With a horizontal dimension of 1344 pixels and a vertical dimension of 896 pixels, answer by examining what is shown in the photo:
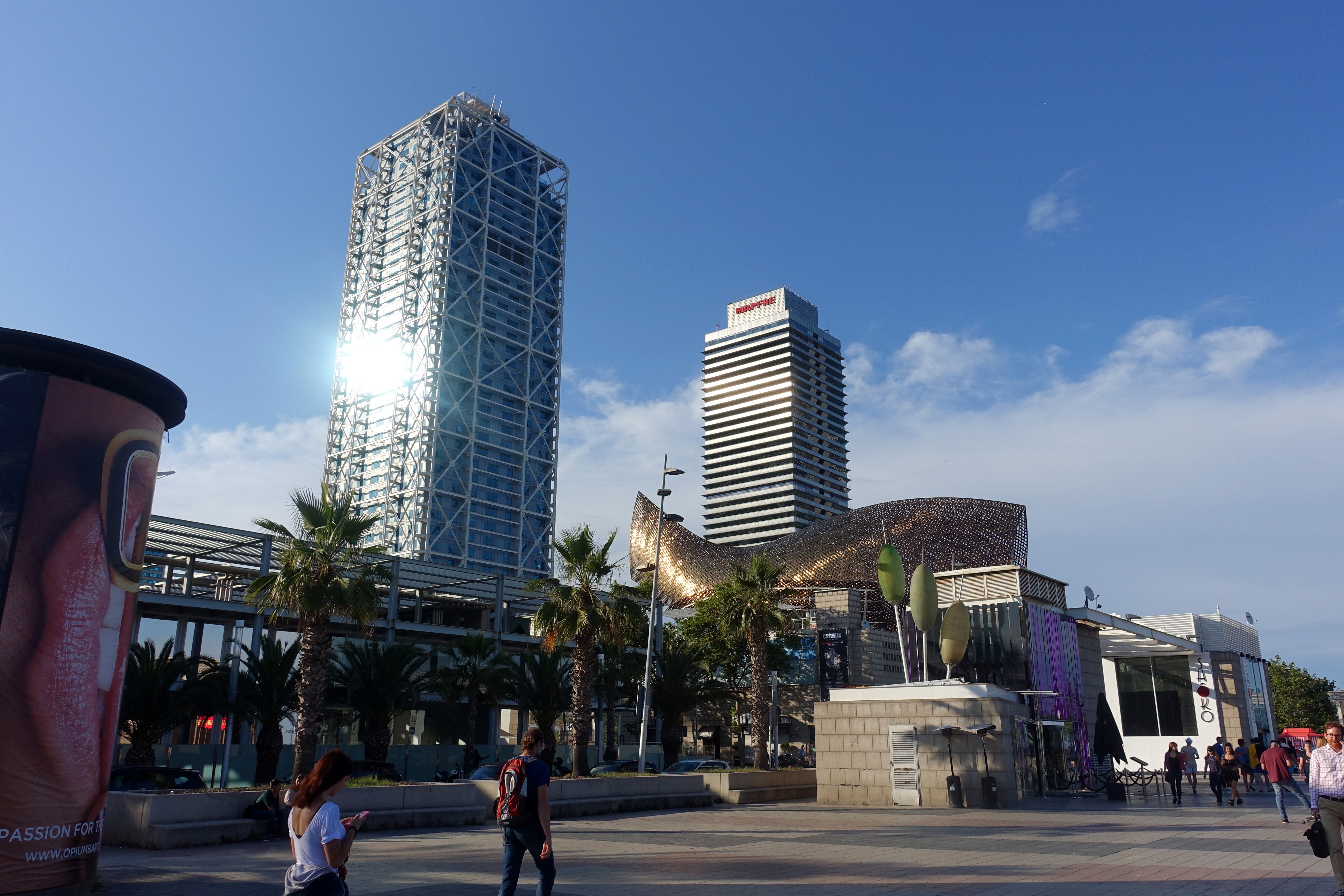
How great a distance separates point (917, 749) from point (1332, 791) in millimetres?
13388

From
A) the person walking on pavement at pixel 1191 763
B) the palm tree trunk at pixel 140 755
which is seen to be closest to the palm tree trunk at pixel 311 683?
the palm tree trunk at pixel 140 755

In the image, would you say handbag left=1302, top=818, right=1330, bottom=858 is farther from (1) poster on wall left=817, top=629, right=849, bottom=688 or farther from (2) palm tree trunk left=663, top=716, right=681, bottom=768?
(1) poster on wall left=817, top=629, right=849, bottom=688

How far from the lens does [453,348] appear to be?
114938 millimetres

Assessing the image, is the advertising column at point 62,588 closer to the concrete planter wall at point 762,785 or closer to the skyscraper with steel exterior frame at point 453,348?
the concrete planter wall at point 762,785

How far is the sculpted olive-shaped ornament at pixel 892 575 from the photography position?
21.7m

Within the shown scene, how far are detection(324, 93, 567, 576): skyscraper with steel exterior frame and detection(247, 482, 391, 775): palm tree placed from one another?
89472 mm

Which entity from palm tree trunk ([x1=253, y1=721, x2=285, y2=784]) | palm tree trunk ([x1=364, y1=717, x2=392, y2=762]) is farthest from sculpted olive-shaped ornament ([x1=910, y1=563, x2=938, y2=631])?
palm tree trunk ([x1=253, y1=721, x2=285, y2=784])

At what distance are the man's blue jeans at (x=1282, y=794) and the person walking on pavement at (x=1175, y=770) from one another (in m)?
3.87

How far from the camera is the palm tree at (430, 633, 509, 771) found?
114 ft

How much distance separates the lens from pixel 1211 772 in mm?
22469

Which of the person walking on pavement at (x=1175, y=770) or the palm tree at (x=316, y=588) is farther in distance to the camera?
the person walking on pavement at (x=1175, y=770)

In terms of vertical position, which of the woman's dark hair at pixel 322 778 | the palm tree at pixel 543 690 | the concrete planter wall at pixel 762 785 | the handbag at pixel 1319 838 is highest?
the palm tree at pixel 543 690

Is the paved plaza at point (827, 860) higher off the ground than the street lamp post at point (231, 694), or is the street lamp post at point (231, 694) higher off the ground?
the street lamp post at point (231, 694)

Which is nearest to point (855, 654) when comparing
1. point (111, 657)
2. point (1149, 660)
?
point (1149, 660)
